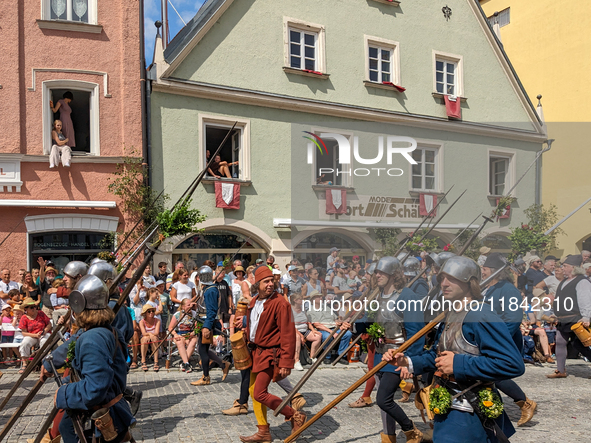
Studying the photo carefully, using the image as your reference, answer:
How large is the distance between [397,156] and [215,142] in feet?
20.1

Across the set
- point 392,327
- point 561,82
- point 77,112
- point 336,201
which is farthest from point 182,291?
point 561,82

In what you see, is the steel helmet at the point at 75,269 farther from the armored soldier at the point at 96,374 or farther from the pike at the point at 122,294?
the armored soldier at the point at 96,374

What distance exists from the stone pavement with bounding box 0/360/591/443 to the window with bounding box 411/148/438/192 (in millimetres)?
8383

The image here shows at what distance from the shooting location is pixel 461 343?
337 cm

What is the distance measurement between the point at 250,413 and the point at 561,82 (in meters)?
21.8

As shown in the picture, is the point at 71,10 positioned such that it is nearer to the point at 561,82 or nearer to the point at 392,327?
the point at 392,327

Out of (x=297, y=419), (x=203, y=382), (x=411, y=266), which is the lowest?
(x=203, y=382)

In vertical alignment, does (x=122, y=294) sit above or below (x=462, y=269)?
below

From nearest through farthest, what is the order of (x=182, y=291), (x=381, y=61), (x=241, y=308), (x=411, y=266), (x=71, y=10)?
1. (x=241, y=308)
2. (x=411, y=266)
3. (x=182, y=291)
4. (x=71, y=10)
5. (x=381, y=61)

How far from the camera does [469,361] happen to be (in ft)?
10.6

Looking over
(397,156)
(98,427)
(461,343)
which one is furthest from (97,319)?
(397,156)

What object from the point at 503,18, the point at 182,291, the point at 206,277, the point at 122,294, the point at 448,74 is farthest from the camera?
the point at 503,18

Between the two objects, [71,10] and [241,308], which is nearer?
[241,308]

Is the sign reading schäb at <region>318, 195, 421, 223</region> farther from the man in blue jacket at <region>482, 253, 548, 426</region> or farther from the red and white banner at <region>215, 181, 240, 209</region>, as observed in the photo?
the man in blue jacket at <region>482, 253, 548, 426</region>
